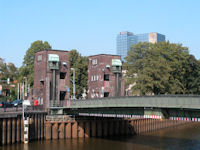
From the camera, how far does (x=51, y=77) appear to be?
67875mm

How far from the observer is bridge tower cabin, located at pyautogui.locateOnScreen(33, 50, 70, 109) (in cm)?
6681

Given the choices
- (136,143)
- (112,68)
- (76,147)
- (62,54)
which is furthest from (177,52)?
(76,147)

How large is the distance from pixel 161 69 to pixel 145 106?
113ft

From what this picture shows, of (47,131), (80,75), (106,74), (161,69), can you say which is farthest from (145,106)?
(80,75)

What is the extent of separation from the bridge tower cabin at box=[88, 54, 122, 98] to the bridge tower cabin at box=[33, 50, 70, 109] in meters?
10.1

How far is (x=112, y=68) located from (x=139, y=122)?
14999 millimetres

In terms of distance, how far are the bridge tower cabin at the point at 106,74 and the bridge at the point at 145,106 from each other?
20408 mm

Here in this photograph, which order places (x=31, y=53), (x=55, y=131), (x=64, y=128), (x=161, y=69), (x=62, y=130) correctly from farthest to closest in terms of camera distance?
(x=31, y=53) < (x=161, y=69) < (x=64, y=128) < (x=62, y=130) < (x=55, y=131)

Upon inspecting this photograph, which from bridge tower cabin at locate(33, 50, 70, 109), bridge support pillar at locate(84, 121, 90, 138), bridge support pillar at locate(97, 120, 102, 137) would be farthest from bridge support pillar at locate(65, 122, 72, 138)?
bridge support pillar at locate(97, 120, 102, 137)

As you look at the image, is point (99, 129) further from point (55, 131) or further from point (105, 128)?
point (55, 131)

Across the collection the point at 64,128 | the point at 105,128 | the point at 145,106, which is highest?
the point at 145,106

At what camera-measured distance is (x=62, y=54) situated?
Answer: 69750 millimetres

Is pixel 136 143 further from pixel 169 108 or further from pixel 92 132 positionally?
pixel 169 108

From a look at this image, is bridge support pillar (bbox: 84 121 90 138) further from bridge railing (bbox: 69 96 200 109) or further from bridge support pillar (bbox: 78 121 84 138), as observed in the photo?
bridge railing (bbox: 69 96 200 109)
